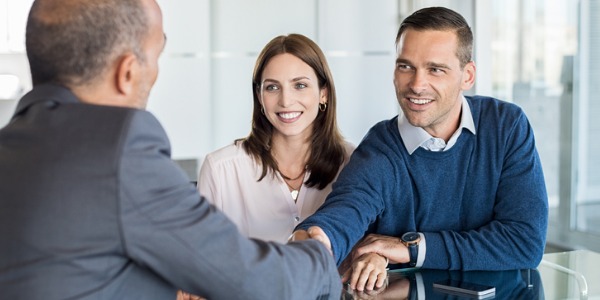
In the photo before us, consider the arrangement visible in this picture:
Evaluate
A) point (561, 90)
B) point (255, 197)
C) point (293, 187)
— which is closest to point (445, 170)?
point (293, 187)

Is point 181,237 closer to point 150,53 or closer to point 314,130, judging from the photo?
point 150,53

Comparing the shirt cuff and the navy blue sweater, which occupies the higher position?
the navy blue sweater

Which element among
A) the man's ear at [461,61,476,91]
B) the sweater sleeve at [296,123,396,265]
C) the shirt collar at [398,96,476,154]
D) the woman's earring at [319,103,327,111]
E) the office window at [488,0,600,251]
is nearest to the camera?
the sweater sleeve at [296,123,396,265]

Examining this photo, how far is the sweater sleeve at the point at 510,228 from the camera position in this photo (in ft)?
7.34

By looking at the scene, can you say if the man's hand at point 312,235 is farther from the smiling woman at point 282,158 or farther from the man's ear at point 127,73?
the man's ear at point 127,73

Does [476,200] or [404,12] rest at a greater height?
[404,12]

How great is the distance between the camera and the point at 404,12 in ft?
16.0

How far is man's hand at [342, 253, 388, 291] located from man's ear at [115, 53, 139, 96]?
936 mm

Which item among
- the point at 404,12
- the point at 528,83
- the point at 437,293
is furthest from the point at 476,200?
A: the point at 404,12

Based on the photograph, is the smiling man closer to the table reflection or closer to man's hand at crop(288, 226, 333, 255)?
the table reflection

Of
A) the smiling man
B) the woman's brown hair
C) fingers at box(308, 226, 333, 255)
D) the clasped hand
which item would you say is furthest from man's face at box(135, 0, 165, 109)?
the woman's brown hair

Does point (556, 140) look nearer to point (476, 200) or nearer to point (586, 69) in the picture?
point (586, 69)

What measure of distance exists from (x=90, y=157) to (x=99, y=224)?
95mm

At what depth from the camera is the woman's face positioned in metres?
2.67
